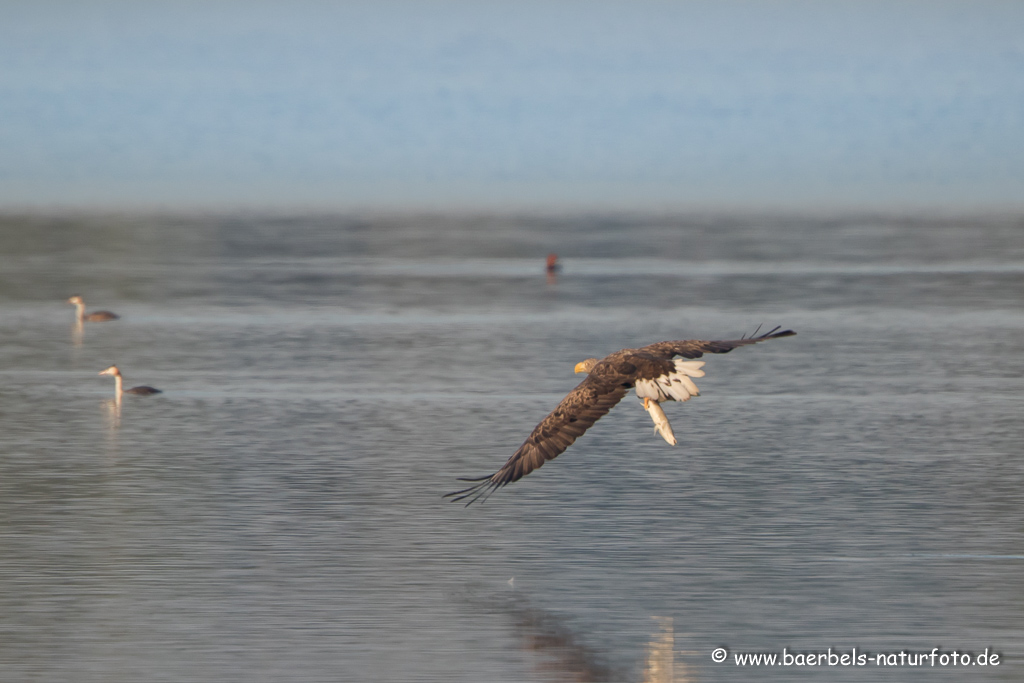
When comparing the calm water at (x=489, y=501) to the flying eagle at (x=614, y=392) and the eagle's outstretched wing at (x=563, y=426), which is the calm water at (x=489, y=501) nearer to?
the eagle's outstretched wing at (x=563, y=426)

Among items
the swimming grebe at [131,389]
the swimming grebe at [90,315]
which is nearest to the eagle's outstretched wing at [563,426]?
the swimming grebe at [131,389]

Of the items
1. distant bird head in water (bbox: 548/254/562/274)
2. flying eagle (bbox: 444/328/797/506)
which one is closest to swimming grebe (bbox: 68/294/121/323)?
distant bird head in water (bbox: 548/254/562/274)

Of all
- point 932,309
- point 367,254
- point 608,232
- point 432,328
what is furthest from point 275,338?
point 608,232

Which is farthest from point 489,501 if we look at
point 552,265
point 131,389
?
point 552,265

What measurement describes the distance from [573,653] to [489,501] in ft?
19.1

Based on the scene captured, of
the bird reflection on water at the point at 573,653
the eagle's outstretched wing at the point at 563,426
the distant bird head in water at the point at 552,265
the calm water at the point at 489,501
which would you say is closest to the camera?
the bird reflection on water at the point at 573,653

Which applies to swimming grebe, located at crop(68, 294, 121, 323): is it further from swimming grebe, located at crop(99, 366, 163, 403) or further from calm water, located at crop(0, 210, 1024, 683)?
swimming grebe, located at crop(99, 366, 163, 403)

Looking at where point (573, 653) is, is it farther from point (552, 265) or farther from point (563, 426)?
point (552, 265)

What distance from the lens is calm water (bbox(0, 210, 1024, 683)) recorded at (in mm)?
11852

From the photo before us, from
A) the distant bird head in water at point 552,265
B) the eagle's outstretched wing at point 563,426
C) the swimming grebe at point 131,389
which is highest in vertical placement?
the eagle's outstretched wing at point 563,426

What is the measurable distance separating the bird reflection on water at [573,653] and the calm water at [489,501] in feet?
0.10

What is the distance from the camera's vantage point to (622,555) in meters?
14.2

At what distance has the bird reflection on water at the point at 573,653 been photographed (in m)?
11.0

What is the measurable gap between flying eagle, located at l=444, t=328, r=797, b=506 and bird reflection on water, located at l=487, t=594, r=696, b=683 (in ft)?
3.65
